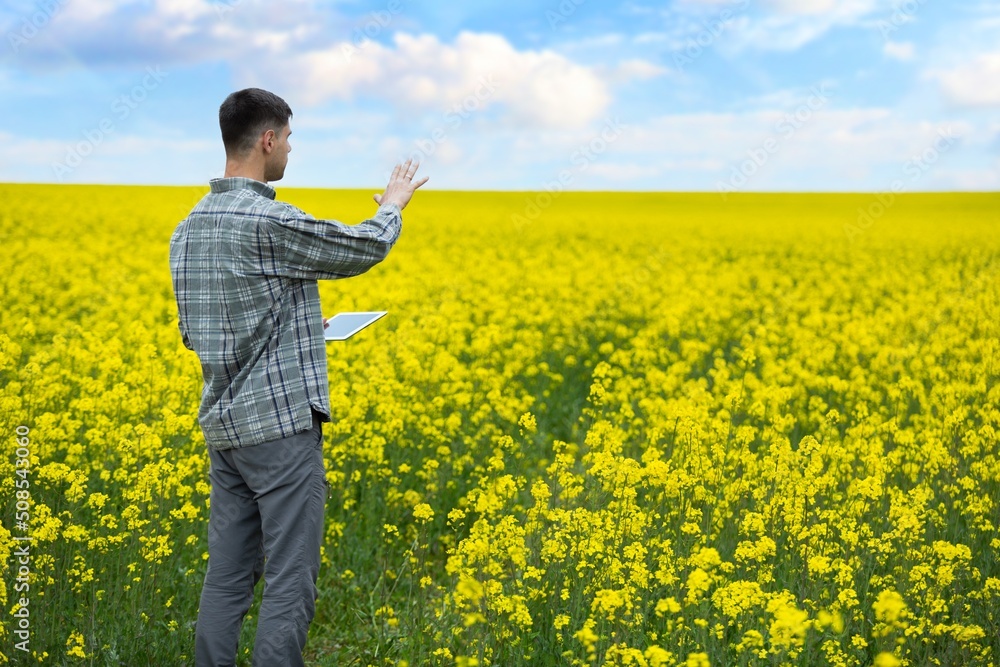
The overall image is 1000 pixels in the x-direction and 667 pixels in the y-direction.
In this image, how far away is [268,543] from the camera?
301 centimetres

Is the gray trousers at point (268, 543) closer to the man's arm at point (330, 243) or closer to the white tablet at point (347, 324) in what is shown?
the white tablet at point (347, 324)

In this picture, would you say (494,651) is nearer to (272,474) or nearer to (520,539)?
(520,539)

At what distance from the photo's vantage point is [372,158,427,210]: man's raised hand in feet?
10.0

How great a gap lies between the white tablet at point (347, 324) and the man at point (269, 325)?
0.12 m

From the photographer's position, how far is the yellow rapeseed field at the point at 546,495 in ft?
12.5

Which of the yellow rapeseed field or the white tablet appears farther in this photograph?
the yellow rapeseed field

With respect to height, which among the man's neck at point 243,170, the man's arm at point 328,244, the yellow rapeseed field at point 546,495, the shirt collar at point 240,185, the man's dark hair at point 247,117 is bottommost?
the yellow rapeseed field at point 546,495

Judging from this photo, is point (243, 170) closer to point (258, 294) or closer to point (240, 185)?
point (240, 185)

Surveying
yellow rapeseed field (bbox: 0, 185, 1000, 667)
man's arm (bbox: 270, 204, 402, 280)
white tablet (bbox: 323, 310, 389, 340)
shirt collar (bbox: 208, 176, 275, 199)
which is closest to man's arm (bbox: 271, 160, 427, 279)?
man's arm (bbox: 270, 204, 402, 280)

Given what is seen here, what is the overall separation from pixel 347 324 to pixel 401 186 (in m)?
0.57

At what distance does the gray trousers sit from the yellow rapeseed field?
2.16 feet

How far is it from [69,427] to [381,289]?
681cm

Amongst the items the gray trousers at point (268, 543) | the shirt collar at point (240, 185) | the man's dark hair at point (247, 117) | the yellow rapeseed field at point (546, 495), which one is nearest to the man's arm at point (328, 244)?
the shirt collar at point (240, 185)

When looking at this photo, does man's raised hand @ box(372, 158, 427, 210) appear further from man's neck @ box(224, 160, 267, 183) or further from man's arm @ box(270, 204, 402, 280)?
man's neck @ box(224, 160, 267, 183)
